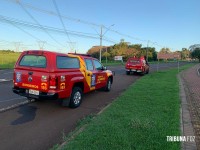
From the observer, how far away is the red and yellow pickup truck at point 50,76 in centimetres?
668

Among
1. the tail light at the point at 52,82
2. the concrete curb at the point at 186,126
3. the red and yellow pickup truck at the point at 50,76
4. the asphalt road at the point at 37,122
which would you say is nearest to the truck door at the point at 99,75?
the asphalt road at the point at 37,122

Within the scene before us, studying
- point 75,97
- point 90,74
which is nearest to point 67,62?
point 75,97

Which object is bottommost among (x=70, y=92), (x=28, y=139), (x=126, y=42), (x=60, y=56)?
(x=28, y=139)

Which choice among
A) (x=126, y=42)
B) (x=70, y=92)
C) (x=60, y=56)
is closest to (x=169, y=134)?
(x=70, y=92)

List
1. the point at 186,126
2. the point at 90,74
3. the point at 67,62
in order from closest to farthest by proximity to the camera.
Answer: the point at 186,126, the point at 67,62, the point at 90,74

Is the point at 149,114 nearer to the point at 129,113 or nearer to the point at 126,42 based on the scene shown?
the point at 129,113

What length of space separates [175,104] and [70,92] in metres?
3.70

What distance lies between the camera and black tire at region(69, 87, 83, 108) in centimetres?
760

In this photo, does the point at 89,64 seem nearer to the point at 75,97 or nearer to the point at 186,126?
the point at 75,97

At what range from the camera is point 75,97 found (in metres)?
7.79

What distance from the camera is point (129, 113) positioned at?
6547mm

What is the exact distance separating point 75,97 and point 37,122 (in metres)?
1.97

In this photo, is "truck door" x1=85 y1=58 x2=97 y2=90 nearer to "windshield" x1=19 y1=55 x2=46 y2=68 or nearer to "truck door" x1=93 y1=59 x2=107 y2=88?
"truck door" x1=93 y1=59 x2=107 y2=88

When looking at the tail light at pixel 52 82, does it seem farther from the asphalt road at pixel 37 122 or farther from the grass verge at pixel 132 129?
the grass verge at pixel 132 129
